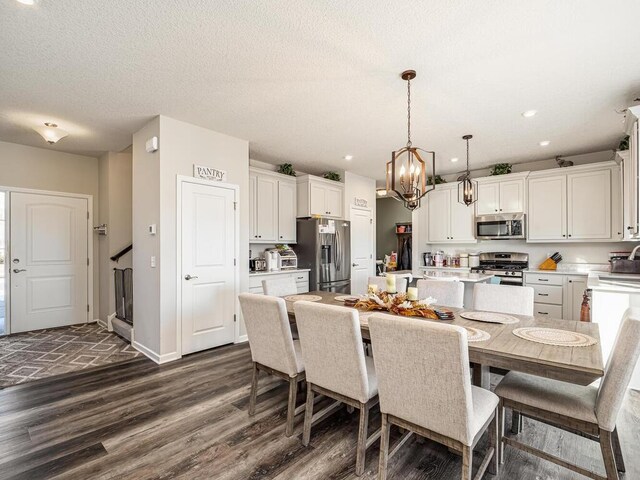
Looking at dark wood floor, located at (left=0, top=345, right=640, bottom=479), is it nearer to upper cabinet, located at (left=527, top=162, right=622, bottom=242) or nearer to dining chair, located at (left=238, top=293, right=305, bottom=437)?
dining chair, located at (left=238, top=293, right=305, bottom=437)

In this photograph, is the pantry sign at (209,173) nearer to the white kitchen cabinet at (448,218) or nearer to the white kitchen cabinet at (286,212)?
the white kitchen cabinet at (286,212)

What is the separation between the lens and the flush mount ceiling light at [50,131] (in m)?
3.64

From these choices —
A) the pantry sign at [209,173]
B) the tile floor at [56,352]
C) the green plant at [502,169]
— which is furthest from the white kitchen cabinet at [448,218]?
the tile floor at [56,352]

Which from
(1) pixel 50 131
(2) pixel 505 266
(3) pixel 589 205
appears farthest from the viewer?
(2) pixel 505 266

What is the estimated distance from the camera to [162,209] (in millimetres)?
3445

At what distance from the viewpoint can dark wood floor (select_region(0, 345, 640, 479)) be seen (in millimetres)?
1831

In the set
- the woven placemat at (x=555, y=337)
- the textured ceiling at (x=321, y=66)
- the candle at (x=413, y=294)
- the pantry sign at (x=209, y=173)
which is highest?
the textured ceiling at (x=321, y=66)

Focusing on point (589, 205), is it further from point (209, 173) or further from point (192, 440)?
point (192, 440)

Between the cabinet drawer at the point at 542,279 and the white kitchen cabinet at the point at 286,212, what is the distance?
142 inches

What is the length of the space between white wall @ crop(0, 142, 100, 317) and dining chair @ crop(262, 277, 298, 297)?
3525mm

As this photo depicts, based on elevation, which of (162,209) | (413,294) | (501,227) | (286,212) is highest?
(286,212)

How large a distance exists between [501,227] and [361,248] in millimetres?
2332

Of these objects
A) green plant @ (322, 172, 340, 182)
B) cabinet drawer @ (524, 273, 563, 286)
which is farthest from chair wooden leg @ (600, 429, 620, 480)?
green plant @ (322, 172, 340, 182)

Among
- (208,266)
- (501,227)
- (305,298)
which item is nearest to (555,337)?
(305,298)
